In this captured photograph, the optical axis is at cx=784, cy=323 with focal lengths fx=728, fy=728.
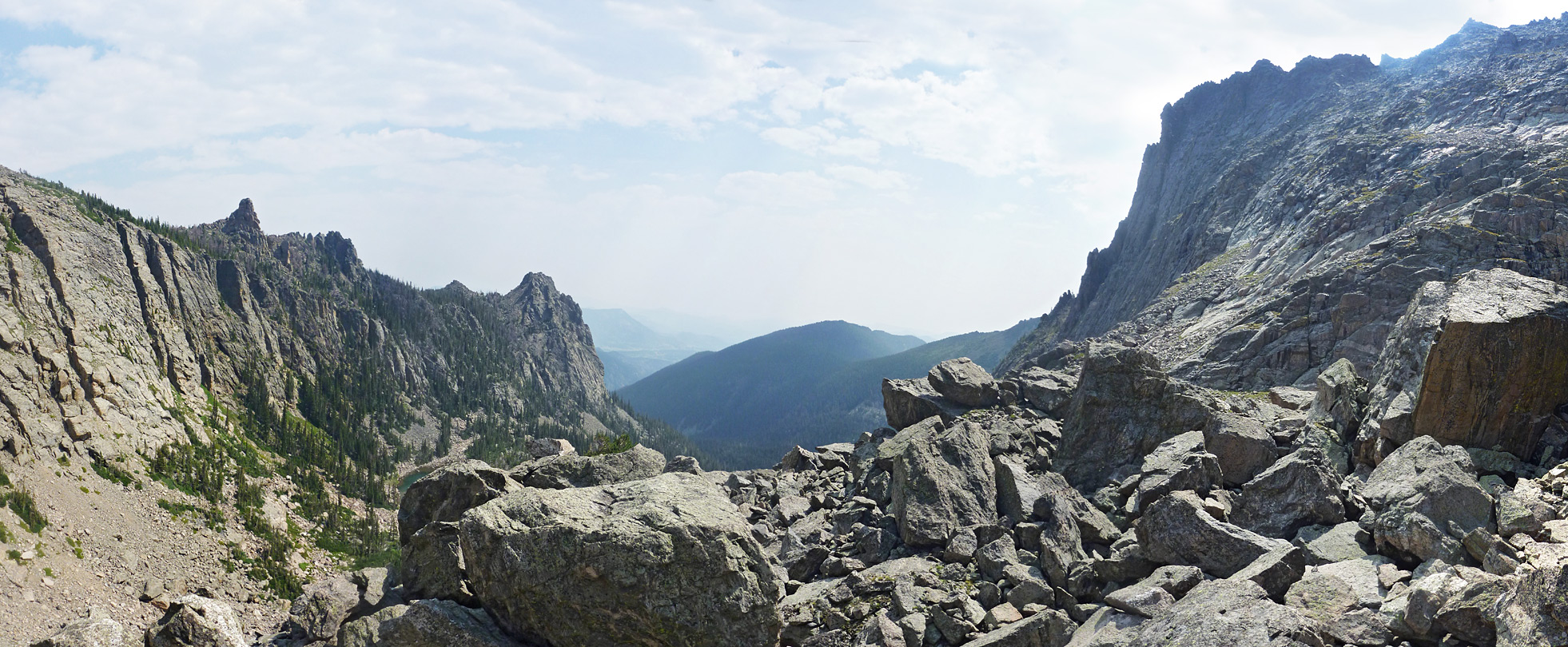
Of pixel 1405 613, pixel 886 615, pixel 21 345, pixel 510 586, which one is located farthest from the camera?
pixel 21 345

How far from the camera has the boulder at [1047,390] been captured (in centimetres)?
3219

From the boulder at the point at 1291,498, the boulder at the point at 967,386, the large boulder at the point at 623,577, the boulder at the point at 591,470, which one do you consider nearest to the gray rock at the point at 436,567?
the large boulder at the point at 623,577

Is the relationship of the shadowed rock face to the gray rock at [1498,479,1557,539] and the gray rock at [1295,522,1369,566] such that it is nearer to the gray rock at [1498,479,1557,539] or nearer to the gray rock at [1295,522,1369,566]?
the gray rock at [1498,479,1557,539]

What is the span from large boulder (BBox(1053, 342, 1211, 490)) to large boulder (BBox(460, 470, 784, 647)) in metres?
14.7

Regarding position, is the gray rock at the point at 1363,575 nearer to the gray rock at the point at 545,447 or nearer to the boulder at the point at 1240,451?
the boulder at the point at 1240,451

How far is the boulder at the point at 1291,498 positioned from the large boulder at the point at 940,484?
6.53m

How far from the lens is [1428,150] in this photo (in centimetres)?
9581

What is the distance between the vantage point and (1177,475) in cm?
1992

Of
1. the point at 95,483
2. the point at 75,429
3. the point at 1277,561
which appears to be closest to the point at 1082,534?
the point at 1277,561

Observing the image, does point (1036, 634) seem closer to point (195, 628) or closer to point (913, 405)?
point (195, 628)

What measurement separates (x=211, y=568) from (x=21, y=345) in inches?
2279

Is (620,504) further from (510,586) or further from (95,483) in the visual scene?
(95,483)

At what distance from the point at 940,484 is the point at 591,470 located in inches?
472

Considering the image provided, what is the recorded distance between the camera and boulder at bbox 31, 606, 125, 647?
15.8 metres
